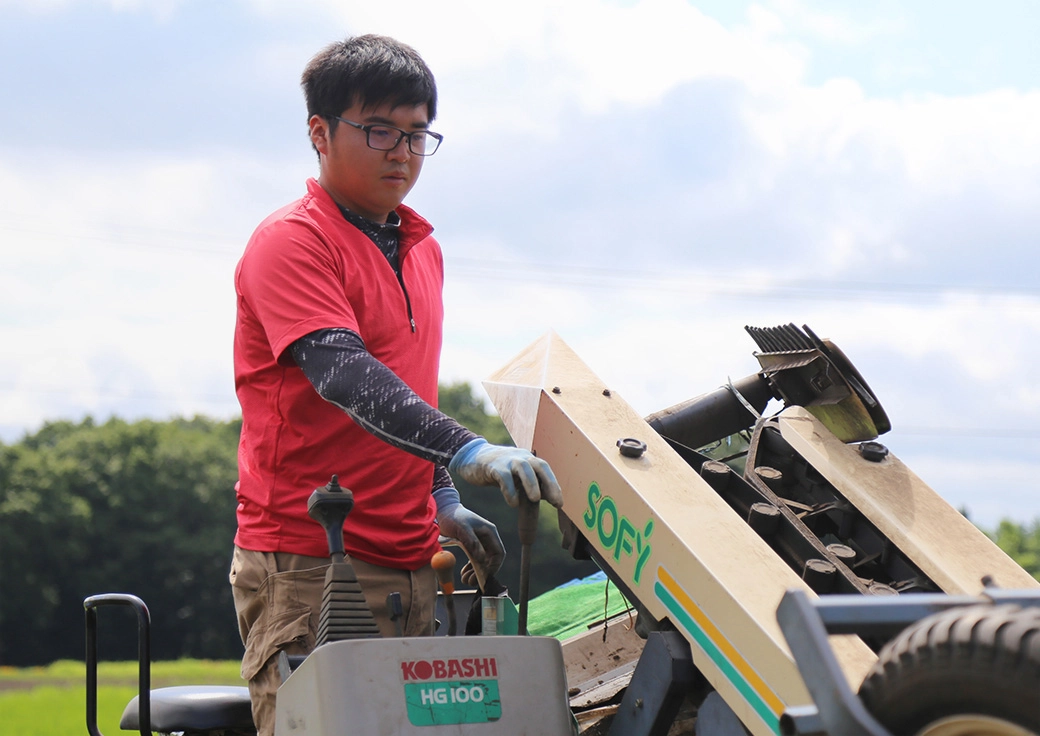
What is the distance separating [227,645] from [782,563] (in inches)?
1524

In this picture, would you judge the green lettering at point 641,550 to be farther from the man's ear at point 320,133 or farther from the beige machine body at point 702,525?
the man's ear at point 320,133

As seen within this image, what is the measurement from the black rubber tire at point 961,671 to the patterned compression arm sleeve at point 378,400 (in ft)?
3.42

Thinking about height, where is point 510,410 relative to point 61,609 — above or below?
above

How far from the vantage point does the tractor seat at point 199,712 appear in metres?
2.81

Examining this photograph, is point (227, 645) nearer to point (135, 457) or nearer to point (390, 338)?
point (135, 457)

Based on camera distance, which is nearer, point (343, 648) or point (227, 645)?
point (343, 648)

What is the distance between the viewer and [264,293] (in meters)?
2.54

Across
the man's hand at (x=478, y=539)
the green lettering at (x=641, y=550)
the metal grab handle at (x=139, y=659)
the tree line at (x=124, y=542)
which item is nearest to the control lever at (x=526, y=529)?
the green lettering at (x=641, y=550)

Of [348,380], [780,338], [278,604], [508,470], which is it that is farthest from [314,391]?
[780,338]

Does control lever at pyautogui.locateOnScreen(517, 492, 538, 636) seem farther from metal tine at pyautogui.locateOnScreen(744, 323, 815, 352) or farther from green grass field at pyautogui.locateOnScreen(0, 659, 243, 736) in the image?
green grass field at pyautogui.locateOnScreen(0, 659, 243, 736)

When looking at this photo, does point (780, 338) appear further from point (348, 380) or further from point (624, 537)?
point (348, 380)

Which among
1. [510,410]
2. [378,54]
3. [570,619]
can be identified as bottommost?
[570,619]

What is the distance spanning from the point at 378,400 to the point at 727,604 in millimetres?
801

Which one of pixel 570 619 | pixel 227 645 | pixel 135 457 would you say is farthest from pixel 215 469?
pixel 570 619
